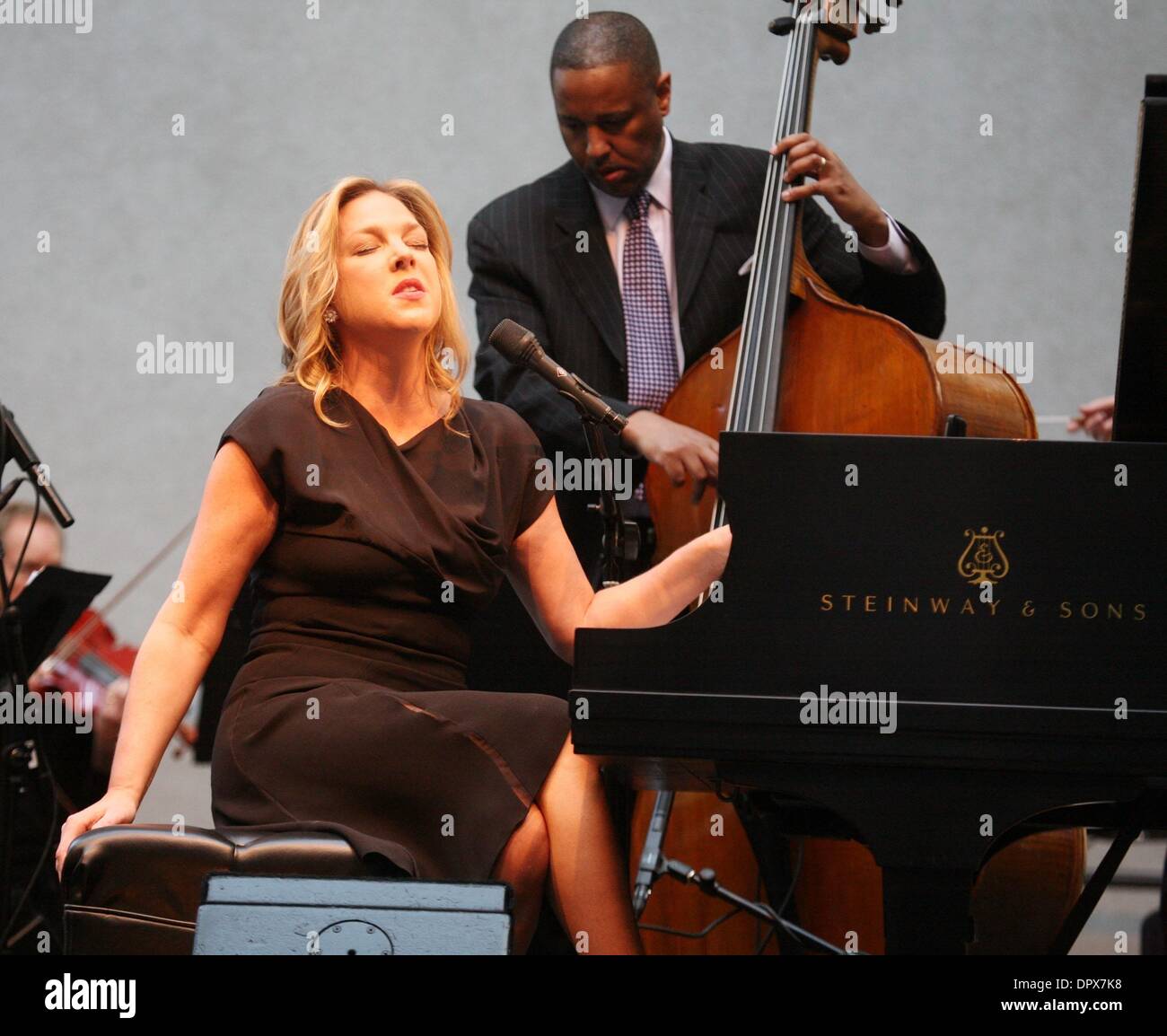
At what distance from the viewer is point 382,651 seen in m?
1.87

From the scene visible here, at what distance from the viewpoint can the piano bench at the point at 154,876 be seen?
1.54 metres

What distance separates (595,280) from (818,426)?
73cm

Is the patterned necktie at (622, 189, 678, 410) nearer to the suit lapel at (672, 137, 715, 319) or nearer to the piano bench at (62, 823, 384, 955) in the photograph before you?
the suit lapel at (672, 137, 715, 319)

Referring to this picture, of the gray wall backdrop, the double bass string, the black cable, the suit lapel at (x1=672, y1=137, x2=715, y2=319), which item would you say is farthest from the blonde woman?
the gray wall backdrop

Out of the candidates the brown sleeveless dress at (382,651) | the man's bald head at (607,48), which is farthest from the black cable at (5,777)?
the man's bald head at (607,48)

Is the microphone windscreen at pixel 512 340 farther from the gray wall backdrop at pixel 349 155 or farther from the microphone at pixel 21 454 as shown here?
the gray wall backdrop at pixel 349 155

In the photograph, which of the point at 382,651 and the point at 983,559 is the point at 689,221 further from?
the point at 983,559

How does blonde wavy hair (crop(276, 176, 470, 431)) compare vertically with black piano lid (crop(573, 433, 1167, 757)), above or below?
above

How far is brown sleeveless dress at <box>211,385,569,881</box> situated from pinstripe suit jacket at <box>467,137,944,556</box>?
2.11 ft

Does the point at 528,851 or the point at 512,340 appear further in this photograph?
the point at 512,340

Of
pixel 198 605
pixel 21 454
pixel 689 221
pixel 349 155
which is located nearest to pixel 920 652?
pixel 198 605

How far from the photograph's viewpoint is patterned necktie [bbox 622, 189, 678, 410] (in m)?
2.71
